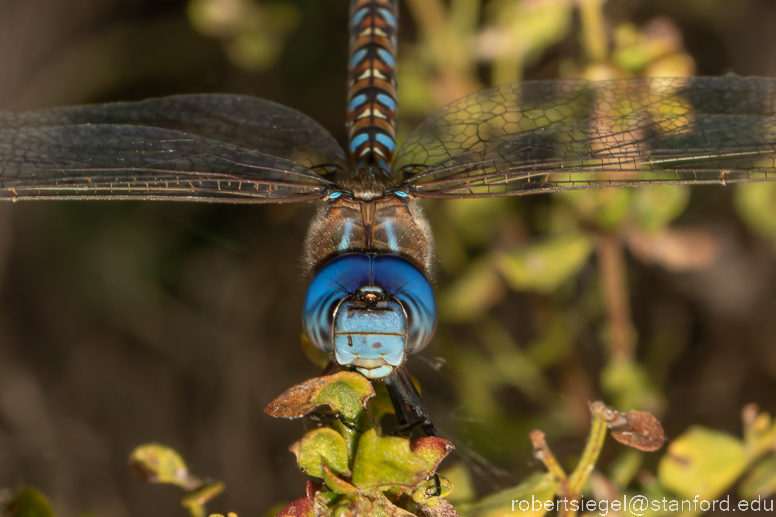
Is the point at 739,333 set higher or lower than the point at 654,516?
higher

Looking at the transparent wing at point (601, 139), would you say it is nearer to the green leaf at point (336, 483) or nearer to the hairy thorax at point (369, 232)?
the hairy thorax at point (369, 232)

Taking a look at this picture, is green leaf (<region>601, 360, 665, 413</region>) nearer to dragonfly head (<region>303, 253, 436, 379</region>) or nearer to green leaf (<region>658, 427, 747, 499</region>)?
green leaf (<region>658, 427, 747, 499</region>)

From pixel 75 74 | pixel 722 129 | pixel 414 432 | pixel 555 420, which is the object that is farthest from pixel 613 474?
pixel 75 74

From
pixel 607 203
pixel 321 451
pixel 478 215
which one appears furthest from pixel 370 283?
pixel 478 215

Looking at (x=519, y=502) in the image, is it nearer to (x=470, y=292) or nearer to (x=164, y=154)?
(x=470, y=292)

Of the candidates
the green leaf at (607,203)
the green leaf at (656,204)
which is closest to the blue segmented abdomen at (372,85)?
the green leaf at (607,203)

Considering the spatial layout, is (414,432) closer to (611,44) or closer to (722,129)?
(722,129)
